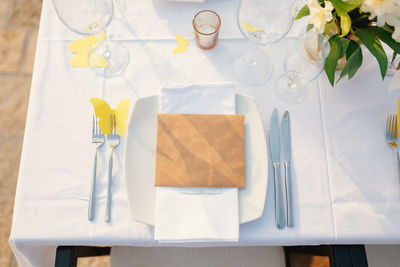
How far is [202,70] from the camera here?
90 cm

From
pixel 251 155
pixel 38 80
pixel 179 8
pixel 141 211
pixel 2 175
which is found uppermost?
pixel 179 8

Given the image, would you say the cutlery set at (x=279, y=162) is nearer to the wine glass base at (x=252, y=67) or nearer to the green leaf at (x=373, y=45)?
the wine glass base at (x=252, y=67)

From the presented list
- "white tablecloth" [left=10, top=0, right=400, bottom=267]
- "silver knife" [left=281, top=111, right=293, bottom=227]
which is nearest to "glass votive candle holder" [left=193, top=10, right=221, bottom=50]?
"white tablecloth" [left=10, top=0, right=400, bottom=267]

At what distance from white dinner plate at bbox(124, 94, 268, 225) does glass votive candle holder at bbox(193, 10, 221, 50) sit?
0.62 ft

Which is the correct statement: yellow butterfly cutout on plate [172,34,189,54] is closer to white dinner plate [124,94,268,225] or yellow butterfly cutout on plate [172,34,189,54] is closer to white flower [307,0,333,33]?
white dinner plate [124,94,268,225]

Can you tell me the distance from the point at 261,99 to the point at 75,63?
0.56m

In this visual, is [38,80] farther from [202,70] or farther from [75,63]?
[202,70]

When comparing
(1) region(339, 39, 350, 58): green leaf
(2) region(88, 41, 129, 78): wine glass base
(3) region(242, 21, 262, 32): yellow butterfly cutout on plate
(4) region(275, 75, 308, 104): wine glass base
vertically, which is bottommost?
(4) region(275, 75, 308, 104): wine glass base

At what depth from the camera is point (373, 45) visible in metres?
0.71

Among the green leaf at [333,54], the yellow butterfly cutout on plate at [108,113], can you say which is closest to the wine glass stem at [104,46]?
the yellow butterfly cutout on plate at [108,113]

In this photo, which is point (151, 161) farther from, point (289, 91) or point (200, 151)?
point (289, 91)

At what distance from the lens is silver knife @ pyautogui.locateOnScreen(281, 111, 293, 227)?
2.55 feet

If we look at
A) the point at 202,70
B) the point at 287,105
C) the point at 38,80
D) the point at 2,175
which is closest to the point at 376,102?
the point at 287,105

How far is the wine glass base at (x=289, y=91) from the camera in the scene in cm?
87
